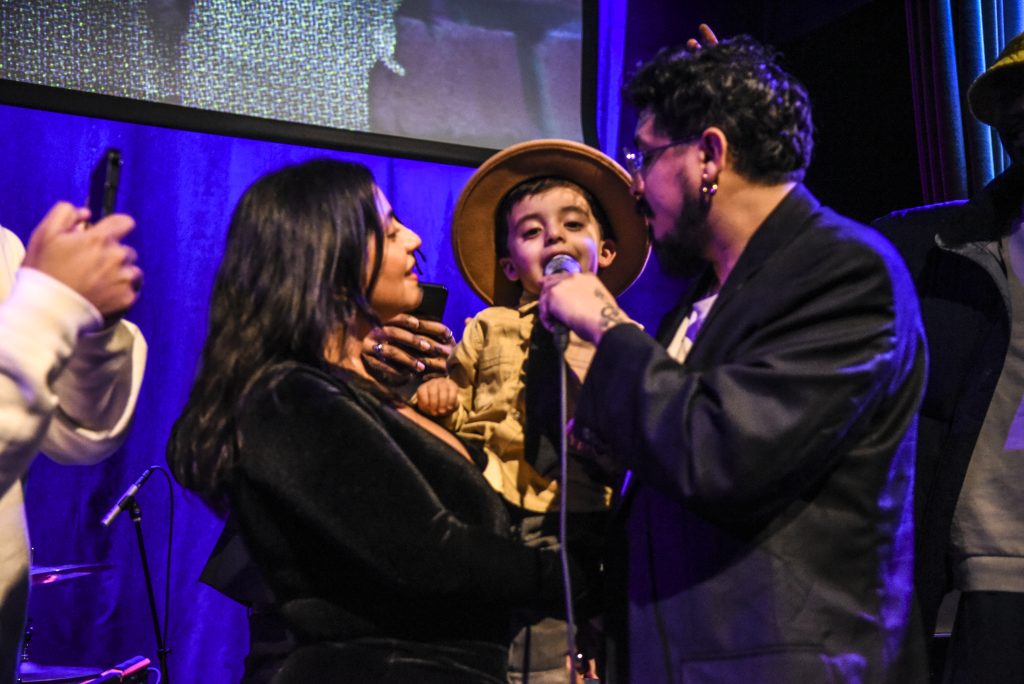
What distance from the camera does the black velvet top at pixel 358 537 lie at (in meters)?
1.64

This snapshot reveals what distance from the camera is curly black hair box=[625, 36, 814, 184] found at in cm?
189

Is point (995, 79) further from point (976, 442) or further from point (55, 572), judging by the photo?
point (55, 572)

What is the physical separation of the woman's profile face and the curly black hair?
0.58 metres

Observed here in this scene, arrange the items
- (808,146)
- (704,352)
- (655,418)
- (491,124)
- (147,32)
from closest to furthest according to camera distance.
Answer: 1. (655,418)
2. (704,352)
3. (808,146)
4. (147,32)
5. (491,124)

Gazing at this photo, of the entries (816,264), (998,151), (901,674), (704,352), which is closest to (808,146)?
(816,264)

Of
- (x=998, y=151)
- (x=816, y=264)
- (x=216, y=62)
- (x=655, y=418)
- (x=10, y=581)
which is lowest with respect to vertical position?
(x=10, y=581)

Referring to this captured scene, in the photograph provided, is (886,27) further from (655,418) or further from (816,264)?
(655,418)

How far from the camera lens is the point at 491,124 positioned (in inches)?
173

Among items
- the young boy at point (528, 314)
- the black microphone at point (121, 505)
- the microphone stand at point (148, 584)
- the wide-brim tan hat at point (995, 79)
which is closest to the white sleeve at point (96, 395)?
the young boy at point (528, 314)

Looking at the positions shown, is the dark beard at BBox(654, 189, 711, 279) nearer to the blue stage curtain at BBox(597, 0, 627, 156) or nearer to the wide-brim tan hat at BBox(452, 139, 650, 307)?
the wide-brim tan hat at BBox(452, 139, 650, 307)

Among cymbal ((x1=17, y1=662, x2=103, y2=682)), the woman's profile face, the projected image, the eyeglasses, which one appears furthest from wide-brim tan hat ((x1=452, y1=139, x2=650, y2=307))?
cymbal ((x1=17, y1=662, x2=103, y2=682))

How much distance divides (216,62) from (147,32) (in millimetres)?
280

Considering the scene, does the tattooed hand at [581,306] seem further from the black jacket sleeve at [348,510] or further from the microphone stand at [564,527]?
the black jacket sleeve at [348,510]

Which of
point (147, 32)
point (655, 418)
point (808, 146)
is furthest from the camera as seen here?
point (147, 32)
